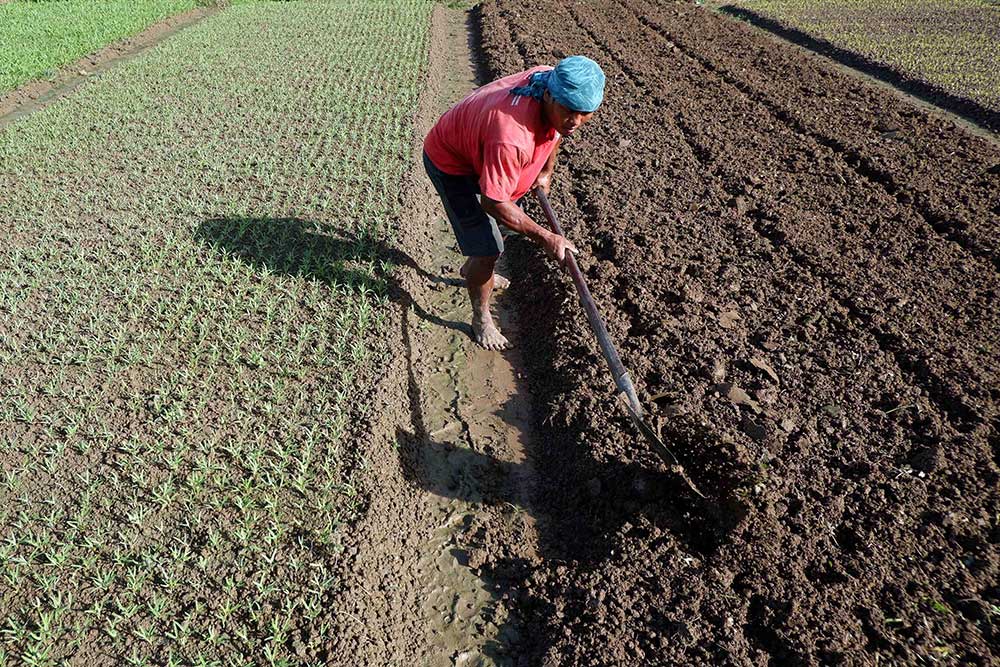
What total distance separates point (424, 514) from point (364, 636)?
2.48 ft

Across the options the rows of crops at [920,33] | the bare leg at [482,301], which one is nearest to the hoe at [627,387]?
the bare leg at [482,301]

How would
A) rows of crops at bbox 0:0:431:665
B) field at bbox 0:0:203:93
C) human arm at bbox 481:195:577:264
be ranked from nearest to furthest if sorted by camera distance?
1. rows of crops at bbox 0:0:431:665
2. human arm at bbox 481:195:577:264
3. field at bbox 0:0:203:93

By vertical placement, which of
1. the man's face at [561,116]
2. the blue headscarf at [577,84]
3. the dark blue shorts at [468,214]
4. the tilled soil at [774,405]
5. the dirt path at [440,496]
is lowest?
the dirt path at [440,496]

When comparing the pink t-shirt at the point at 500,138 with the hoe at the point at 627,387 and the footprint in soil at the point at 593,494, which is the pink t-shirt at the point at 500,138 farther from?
the footprint in soil at the point at 593,494

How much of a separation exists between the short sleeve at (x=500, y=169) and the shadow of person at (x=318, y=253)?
1.60 meters

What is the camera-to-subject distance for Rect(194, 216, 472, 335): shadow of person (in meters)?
4.79

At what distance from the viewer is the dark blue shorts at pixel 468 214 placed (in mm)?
3845

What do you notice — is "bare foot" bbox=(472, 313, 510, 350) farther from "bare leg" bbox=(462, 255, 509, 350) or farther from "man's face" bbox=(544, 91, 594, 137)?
"man's face" bbox=(544, 91, 594, 137)

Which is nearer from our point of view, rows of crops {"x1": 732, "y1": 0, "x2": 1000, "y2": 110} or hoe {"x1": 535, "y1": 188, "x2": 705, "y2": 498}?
hoe {"x1": 535, "y1": 188, "x2": 705, "y2": 498}

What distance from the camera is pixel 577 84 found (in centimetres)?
280

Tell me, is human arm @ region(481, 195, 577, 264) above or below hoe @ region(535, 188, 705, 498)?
above

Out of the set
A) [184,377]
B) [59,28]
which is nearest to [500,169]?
[184,377]

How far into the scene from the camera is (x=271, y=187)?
6.23m

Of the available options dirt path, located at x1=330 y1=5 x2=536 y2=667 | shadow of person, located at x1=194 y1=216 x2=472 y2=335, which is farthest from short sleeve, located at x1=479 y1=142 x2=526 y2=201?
shadow of person, located at x1=194 y1=216 x2=472 y2=335
